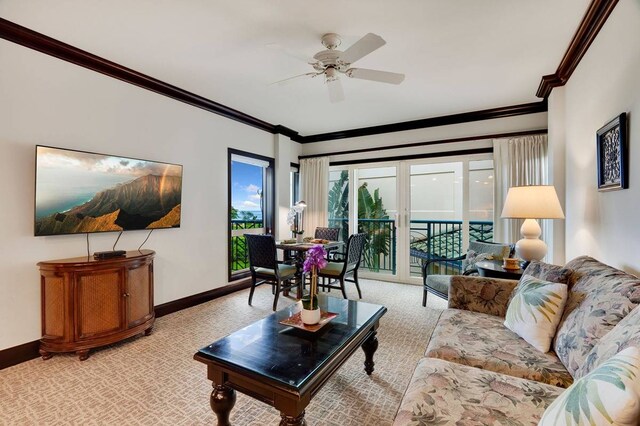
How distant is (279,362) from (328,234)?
3463 mm

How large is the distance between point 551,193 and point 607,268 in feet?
3.11

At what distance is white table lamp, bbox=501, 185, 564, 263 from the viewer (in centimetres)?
242

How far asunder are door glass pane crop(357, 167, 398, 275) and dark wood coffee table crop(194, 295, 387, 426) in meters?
3.36

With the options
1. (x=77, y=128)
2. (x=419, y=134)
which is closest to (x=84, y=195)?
(x=77, y=128)

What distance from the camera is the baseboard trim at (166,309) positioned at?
7.68 feet

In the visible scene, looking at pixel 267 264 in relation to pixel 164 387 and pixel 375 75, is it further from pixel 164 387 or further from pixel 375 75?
pixel 375 75

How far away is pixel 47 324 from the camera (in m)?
2.44

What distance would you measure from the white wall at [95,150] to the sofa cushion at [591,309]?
3669 millimetres

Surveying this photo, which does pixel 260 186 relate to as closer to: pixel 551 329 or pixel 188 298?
pixel 188 298

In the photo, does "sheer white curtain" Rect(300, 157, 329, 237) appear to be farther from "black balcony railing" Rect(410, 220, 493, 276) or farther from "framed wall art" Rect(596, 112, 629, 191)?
"framed wall art" Rect(596, 112, 629, 191)

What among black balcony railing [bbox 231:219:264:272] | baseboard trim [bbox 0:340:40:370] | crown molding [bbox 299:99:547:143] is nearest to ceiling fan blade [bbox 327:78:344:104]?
crown molding [bbox 299:99:547:143]

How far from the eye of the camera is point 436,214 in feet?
15.9

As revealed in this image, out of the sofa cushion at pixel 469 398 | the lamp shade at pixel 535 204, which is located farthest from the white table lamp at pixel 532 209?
the sofa cushion at pixel 469 398

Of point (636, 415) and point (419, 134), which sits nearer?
point (636, 415)
